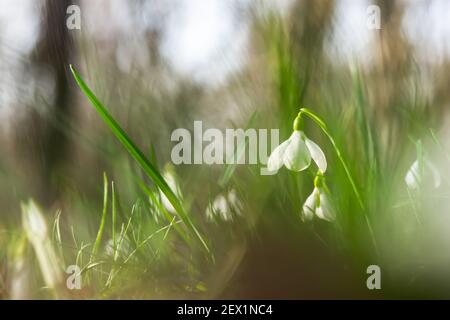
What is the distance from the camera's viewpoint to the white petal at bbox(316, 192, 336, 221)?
42 cm

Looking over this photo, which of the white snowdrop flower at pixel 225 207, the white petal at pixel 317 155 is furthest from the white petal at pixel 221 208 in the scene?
the white petal at pixel 317 155

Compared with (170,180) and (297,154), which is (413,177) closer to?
(297,154)

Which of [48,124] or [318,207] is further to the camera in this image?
[48,124]

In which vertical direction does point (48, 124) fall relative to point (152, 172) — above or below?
above

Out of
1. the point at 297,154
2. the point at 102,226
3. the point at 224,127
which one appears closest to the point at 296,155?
the point at 297,154

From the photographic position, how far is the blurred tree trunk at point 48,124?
0.56 meters

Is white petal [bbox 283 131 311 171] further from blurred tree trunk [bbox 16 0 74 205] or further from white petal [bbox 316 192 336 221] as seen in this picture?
blurred tree trunk [bbox 16 0 74 205]

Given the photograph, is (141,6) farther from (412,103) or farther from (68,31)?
(412,103)

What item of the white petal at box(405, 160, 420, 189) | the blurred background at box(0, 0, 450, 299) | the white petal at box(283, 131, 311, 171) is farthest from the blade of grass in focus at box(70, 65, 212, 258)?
the white petal at box(405, 160, 420, 189)

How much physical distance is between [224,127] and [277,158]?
0.09 m

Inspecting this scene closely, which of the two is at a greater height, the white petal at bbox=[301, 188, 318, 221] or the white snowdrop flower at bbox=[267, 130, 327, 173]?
the white snowdrop flower at bbox=[267, 130, 327, 173]

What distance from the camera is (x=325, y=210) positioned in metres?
0.42

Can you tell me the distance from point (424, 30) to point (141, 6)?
0.38 meters

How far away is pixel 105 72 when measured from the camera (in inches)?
22.2
